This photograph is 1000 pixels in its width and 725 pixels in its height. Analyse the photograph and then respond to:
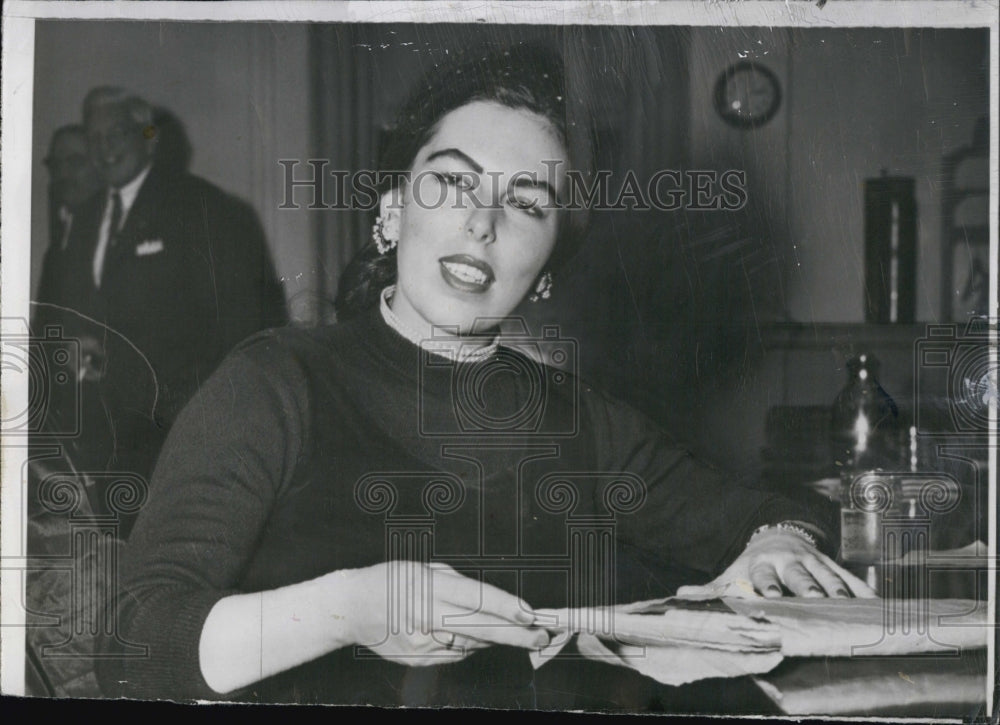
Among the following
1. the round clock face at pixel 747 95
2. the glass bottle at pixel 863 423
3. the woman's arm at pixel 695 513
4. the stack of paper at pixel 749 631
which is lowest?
the stack of paper at pixel 749 631

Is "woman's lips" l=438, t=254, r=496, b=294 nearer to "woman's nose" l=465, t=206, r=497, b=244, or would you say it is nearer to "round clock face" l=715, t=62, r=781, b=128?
"woman's nose" l=465, t=206, r=497, b=244

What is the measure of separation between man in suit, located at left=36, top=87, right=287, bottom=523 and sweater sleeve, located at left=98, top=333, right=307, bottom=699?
0.08m

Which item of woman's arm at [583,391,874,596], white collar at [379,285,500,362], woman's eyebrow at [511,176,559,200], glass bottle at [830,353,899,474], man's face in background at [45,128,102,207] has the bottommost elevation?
woman's arm at [583,391,874,596]

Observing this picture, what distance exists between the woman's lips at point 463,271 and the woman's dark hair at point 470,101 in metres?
0.16

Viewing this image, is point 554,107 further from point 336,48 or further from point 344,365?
point 344,365

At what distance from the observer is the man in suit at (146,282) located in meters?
2.84

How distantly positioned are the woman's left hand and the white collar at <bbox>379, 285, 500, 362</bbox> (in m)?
0.95

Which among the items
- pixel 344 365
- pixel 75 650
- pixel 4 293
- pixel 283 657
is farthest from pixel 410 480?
pixel 4 293

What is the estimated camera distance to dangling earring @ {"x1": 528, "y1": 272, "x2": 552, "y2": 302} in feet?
9.20

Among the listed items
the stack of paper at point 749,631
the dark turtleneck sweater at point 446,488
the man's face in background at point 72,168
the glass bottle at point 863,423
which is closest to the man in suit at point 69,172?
the man's face in background at point 72,168

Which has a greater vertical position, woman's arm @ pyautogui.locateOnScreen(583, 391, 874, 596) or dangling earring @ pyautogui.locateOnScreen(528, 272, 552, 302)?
dangling earring @ pyautogui.locateOnScreen(528, 272, 552, 302)

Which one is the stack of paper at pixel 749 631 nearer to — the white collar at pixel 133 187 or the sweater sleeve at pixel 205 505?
the sweater sleeve at pixel 205 505

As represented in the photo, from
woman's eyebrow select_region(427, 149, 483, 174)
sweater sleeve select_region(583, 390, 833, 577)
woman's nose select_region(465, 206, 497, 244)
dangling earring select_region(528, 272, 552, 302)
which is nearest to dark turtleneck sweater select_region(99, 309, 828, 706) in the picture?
sweater sleeve select_region(583, 390, 833, 577)

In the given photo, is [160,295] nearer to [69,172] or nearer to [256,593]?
[69,172]
